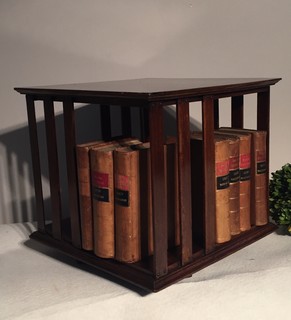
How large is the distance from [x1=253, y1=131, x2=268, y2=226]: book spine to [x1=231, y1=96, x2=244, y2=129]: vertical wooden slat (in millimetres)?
124

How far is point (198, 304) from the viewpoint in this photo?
966 mm

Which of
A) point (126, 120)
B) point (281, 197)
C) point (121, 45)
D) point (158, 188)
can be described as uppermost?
point (121, 45)

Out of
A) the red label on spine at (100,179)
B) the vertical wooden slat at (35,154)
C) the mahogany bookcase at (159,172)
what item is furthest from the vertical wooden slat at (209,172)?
the vertical wooden slat at (35,154)

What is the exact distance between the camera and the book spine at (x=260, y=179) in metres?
1.18

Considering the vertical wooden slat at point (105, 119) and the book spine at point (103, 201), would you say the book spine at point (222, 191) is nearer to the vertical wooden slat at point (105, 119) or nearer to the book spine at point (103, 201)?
the book spine at point (103, 201)

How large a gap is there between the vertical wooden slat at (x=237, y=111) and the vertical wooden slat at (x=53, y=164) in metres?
A: 0.49

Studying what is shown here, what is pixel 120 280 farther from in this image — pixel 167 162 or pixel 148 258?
pixel 167 162

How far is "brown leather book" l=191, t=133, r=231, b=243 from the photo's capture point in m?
1.08

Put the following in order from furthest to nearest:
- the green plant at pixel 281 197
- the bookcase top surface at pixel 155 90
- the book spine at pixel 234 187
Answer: the green plant at pixel 281 197 → the book spine at pixel 234 187 → the bookcase top surface at pixel 155 90

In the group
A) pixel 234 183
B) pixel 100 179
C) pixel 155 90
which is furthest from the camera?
pixel 234 183

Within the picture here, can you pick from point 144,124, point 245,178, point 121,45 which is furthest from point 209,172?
point 121,45

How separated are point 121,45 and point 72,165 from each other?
52 centimetres

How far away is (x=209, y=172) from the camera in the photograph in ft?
3.47

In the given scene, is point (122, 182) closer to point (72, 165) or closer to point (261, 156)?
point (72, 165)
